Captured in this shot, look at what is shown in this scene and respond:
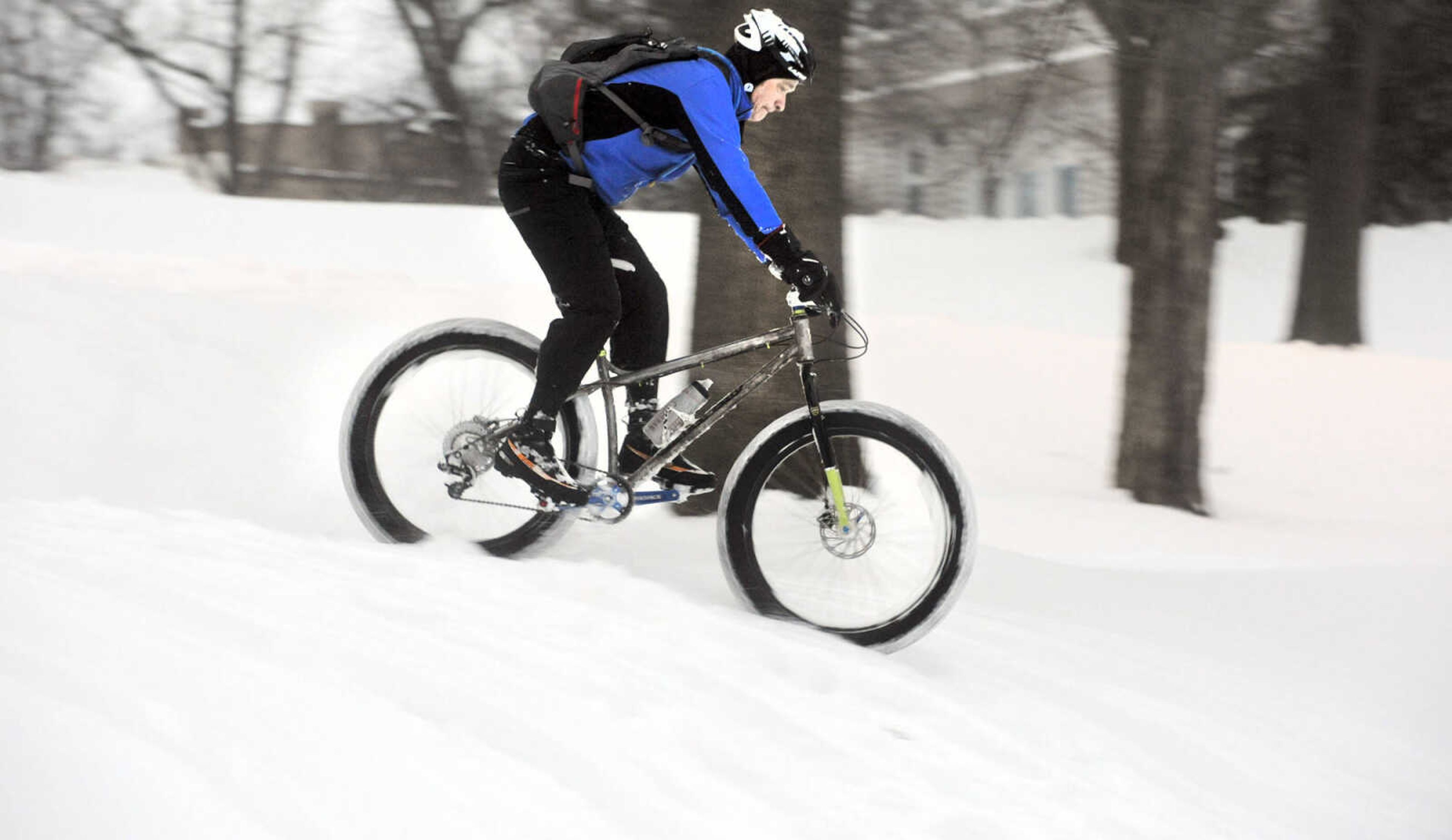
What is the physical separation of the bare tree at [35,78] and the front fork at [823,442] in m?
10.6

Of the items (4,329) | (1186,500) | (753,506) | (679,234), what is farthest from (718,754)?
(679,234)

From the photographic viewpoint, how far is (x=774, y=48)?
3.80m

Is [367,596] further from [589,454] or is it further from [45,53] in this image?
[45,53]

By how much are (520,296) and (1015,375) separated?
180 inches

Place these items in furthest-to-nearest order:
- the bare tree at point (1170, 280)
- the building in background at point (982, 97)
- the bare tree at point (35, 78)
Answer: the bare tree at point (35, 78) → the bare tree at point (1170, 280) → the building in background at point (982, 97)

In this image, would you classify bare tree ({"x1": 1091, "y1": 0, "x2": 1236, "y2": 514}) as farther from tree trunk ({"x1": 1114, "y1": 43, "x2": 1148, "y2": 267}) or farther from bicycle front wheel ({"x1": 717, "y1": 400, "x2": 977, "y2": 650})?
bicycle front wheel ({"x1": 717, "y1": 400, "x2": 977, "y2": 650})

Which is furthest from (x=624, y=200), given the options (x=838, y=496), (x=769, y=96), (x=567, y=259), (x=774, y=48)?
(x=838, y=496)

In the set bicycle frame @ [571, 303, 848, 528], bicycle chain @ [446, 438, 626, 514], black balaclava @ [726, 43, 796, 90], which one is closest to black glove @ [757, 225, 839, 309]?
bicycle frame @ [571, 303, 848, 528]

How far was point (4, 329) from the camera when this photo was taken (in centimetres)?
714

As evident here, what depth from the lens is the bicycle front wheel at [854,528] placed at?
12.8 ft

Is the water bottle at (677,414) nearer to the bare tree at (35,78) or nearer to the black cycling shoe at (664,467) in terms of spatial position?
the black cycling shoe at (664,467)

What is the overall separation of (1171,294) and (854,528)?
3.96m

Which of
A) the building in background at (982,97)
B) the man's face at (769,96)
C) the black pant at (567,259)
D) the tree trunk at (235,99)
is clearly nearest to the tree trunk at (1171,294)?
the building in background at (982,97)

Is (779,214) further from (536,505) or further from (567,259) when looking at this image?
(536,505)
